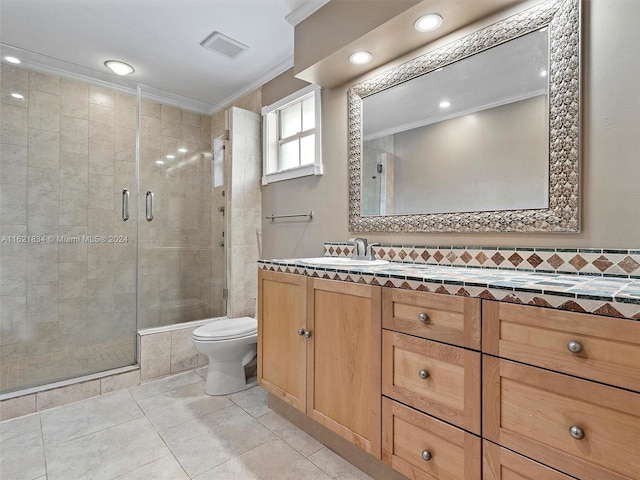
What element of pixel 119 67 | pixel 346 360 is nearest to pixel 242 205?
pixel 119 67

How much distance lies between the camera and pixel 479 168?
153 cm

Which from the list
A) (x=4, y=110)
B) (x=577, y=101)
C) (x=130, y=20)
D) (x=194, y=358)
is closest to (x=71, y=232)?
(x=4, y=110)

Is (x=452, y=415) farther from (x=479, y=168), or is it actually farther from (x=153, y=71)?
(x=153, y=71)

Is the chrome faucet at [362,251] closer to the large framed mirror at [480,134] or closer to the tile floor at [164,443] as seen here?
the large framed mirror at [480,134]

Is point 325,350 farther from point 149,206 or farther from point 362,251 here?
point 149,206

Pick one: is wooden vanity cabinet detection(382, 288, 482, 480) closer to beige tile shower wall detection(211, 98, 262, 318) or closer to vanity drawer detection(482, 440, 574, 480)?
vanity drawer detection(482, 440, 574, 480)

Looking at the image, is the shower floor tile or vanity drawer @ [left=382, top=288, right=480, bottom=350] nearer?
vanity drawer @ [left=382, top=288, right=480, bottom=350]

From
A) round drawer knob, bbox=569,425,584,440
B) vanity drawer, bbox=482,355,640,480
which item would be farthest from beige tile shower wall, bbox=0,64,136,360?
round drawer knob, bbox=569,425,584,440

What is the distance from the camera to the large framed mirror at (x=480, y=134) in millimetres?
1284

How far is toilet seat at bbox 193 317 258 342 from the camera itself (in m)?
2.17

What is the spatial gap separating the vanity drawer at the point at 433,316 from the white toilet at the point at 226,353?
130 centimetres

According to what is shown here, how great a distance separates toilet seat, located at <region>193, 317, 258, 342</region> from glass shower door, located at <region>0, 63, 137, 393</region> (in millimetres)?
713

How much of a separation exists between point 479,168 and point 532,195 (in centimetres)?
26

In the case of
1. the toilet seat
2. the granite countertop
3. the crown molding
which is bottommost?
the toilet seat
